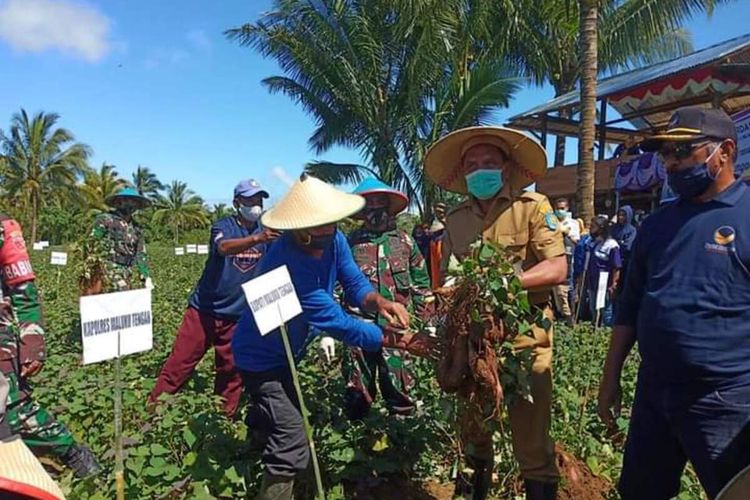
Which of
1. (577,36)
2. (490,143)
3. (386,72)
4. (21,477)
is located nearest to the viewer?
(21,477)

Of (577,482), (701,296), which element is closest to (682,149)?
(701,296)

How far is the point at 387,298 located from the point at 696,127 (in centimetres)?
271

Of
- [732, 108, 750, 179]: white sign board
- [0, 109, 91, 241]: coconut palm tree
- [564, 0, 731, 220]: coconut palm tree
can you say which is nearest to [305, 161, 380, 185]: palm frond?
[564, 0, 731, 220]: coconut palm tree

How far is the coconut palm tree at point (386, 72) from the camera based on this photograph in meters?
15.1

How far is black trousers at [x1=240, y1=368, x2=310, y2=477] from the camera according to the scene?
288cm

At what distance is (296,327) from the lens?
3043 mm

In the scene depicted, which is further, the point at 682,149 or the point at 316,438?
the point at 316,438

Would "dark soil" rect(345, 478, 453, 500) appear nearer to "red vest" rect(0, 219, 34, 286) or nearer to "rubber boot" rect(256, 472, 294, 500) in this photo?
"rubber boot" rect(256, 472, 294, 500)

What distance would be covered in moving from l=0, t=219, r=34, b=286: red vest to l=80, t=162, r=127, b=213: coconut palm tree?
1639 inches

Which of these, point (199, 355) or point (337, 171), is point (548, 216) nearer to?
point (199, 355)

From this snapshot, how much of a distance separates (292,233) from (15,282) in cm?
140

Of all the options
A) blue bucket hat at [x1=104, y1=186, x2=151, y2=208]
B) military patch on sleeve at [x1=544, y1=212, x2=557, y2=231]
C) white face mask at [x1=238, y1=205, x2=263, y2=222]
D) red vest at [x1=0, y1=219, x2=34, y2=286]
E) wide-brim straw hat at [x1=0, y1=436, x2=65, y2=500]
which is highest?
blue bucket hat at [x1=104, y1=186, x2=151, y2=208]

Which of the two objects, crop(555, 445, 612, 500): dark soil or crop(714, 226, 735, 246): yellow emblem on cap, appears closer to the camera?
crop(714, 226, 735, 246): yellow emblem on cap

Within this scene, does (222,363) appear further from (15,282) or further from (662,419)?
(662,419)
